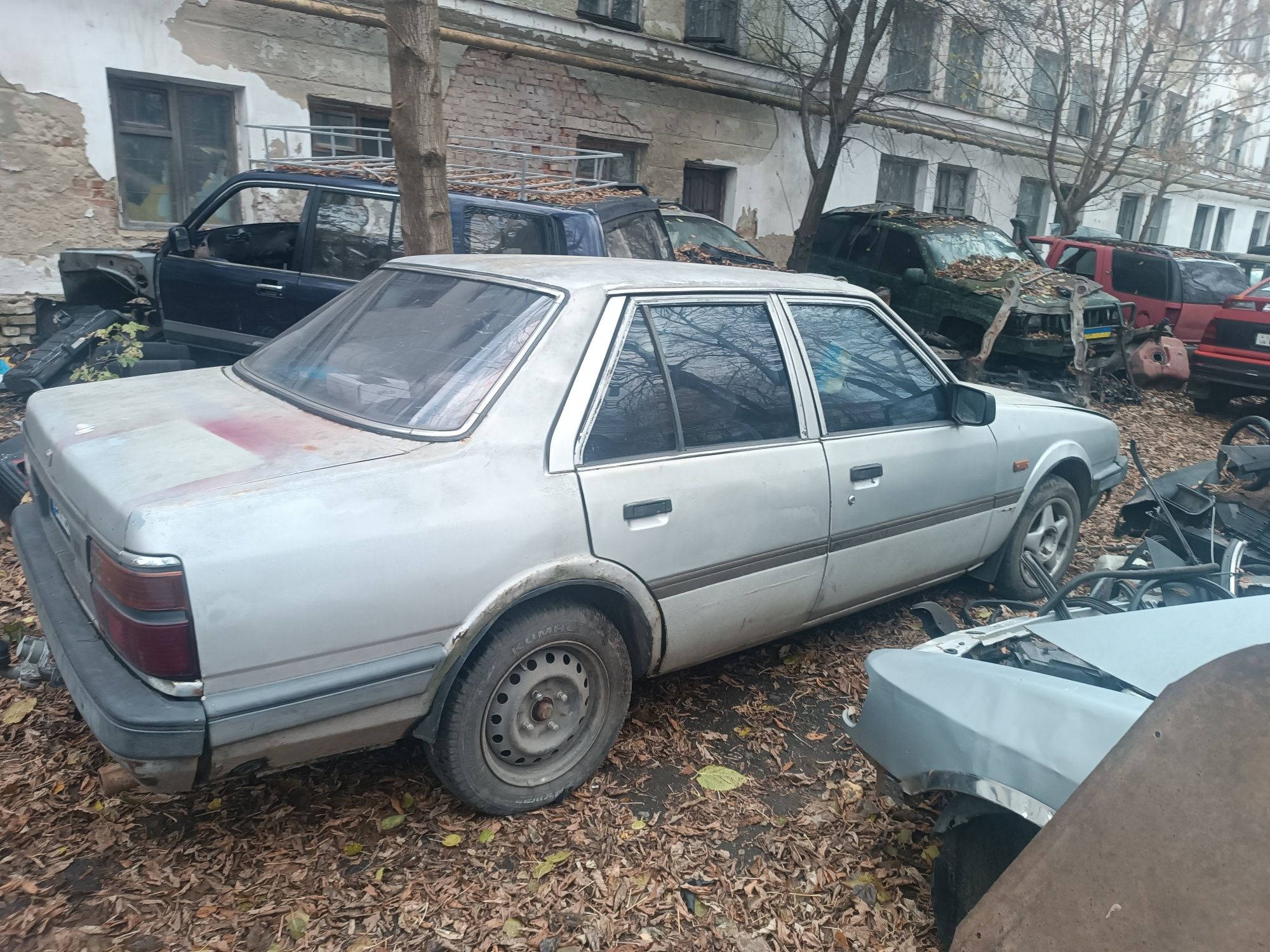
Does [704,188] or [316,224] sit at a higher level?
[704,188]

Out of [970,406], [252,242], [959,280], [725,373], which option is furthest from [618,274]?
[959,280]

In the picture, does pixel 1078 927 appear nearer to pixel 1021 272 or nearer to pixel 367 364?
pixel 367 364

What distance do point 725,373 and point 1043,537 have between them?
244 centimetres

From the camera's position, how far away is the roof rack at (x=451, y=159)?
7059 millimetres

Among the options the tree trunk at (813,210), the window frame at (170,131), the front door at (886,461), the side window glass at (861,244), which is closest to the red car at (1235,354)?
the side window glass at (861,244)

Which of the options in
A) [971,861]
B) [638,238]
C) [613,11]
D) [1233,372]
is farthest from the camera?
[613,11]

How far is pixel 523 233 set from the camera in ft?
20.5

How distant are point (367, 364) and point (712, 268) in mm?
1406

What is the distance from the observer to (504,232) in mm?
6262

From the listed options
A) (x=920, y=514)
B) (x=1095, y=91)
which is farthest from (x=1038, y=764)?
(x=1095, y=91)

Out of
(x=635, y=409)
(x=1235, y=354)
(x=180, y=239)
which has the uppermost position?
(x=180, y=239)

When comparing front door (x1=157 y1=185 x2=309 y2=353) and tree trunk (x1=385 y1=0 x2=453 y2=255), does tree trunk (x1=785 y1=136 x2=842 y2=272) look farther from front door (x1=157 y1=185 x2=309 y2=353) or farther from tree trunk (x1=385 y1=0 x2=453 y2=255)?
tree trunk (x1=385 y1=0 x2=453 y2=255)

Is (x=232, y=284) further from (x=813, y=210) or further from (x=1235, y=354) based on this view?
(x=1235, y=354)

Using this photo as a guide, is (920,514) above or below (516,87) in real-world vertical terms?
below
